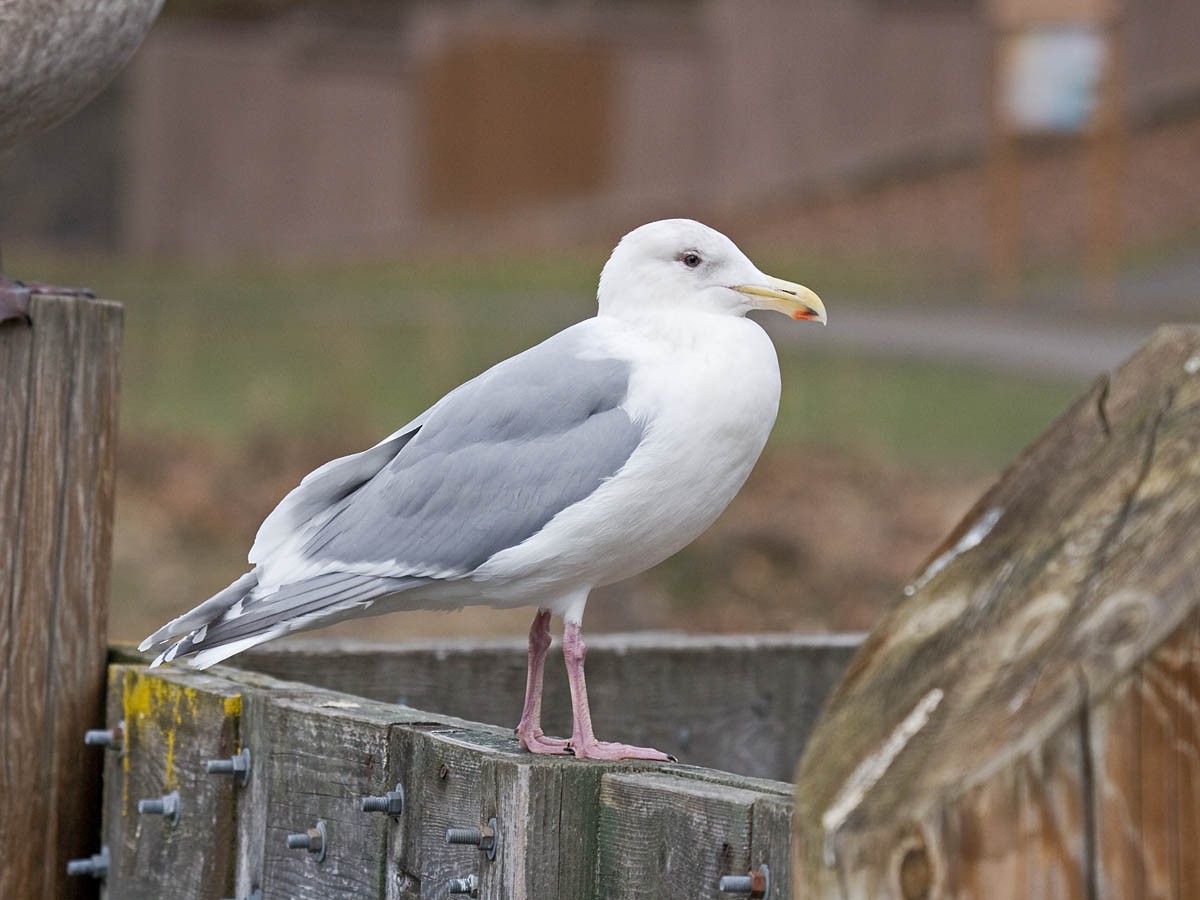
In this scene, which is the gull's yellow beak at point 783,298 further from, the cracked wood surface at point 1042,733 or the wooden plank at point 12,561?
the cracked wood surface at point 1042,733

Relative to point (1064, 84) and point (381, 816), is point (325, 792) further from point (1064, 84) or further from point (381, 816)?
point (1064, 84)

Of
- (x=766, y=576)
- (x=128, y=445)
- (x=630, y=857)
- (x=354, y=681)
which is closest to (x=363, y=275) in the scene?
(x=128, y=445)

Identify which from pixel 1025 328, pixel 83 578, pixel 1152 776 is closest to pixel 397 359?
pixel 1025 328

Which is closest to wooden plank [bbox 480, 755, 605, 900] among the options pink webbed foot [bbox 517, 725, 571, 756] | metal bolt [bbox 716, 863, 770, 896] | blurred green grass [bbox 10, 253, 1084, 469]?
pink webbed foot [bbox 517, 725, 571, 756]

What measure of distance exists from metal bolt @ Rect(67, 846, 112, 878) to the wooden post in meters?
0.03

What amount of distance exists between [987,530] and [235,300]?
1375 cm

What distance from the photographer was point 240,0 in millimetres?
19031

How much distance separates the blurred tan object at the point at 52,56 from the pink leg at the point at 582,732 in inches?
41.0

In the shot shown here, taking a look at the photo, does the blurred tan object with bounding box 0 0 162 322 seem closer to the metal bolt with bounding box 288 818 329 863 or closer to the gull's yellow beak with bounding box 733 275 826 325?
the metal bolt with bounding box 288 818 329 863

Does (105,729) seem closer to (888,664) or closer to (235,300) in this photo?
(888,664)

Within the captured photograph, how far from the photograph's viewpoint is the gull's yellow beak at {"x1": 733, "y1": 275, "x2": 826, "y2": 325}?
2.68 meters

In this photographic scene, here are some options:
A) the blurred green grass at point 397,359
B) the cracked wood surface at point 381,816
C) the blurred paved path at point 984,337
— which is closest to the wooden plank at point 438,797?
the cracked wood surface at point 381,816

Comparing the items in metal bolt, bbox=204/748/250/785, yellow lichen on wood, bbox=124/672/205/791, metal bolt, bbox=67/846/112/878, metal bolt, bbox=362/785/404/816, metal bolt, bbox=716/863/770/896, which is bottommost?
metal bolt, bbox=67/846/112/878

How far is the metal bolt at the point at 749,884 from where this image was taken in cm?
190
